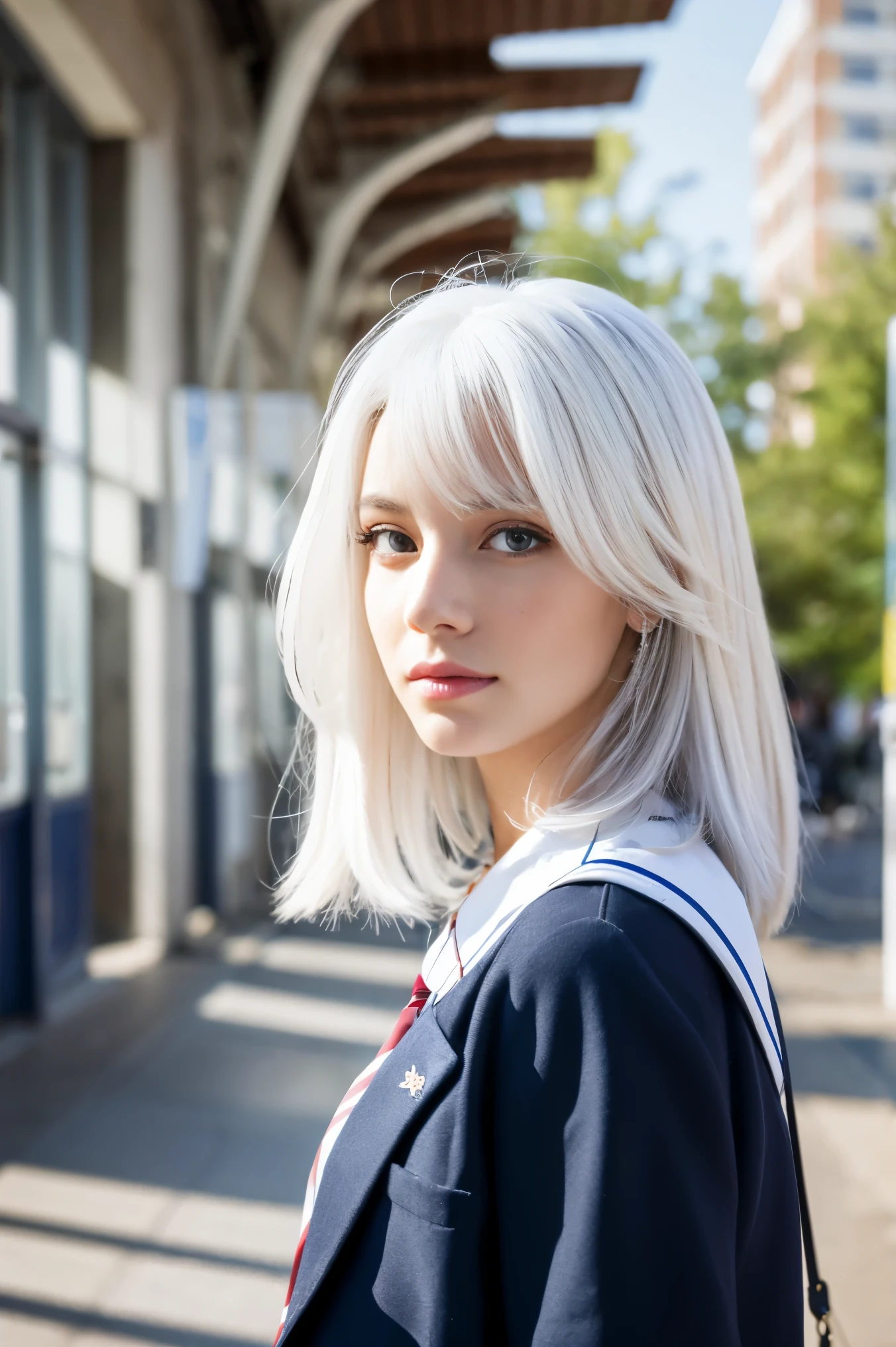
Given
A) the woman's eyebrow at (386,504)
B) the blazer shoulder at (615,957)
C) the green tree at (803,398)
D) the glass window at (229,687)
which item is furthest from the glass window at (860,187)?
the blazer shoulder at (615,957)

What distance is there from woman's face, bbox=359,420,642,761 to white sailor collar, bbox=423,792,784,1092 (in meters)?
0.12

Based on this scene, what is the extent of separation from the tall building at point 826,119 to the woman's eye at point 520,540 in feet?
209

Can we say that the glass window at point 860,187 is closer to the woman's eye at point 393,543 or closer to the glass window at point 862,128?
the glass window at point 862,128

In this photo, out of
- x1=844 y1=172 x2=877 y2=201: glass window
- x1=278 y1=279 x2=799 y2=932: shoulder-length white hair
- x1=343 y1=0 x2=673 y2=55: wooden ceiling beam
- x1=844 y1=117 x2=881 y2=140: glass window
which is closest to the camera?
x1=278 y1=279 x2=799 y2=932: shoulder-length white hair

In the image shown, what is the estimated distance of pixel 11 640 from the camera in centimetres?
500

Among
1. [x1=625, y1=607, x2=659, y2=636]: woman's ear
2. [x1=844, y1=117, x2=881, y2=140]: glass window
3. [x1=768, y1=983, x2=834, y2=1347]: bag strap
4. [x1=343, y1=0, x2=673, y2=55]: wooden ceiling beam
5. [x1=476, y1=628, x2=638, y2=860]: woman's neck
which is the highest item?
[x1=844, y1=117, x2=881, y2=140]: glass window

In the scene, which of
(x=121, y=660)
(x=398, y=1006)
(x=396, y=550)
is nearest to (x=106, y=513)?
(x=121, y=660)

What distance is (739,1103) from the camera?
843mm

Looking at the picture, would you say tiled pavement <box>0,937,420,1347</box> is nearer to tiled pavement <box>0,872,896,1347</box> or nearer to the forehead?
tiled pavement <box>0,872,896,1347</box>

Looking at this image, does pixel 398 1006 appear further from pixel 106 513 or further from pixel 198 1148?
pixel 106 513

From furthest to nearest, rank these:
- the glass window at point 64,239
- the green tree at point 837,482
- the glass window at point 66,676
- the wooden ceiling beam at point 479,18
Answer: the green tree at point 837,482
the wooden ceiling beam at point 479,18
the glass window at point 64,239
the glass window at point 66,676

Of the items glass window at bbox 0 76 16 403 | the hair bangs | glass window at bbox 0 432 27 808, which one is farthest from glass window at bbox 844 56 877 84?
the hair bangs

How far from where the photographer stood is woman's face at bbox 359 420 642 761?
38.7 inches

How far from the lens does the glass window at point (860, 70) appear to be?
64562 millimetres
